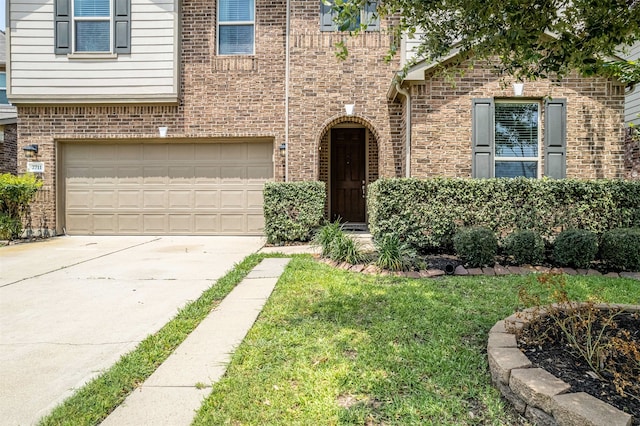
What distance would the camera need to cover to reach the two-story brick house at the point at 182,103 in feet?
29.0

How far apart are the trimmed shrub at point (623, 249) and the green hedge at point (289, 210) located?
4.95 meters

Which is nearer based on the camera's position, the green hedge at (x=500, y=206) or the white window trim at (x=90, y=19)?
the green hedge at (x=500, y=206)

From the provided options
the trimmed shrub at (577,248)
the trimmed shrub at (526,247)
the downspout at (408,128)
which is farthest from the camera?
the downspout at (408,128)

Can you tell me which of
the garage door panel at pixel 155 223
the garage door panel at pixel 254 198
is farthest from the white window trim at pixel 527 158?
the garage door panel at pixel 155 223

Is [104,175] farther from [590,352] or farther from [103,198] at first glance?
[590,352]

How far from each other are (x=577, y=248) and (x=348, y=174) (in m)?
6.22

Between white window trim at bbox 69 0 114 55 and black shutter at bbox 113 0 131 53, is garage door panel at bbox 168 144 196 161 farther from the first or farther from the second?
white window trim at bbox 69 0 114 55

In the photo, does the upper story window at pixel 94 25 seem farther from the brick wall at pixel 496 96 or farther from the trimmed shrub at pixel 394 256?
the trimmed shrub at pixel 394 256

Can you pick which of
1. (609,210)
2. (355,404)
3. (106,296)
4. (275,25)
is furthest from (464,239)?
(275,25)

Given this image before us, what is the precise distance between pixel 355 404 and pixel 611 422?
3.66 feet

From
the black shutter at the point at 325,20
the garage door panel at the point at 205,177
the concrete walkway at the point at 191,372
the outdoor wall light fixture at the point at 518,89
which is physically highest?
the black shutter at the point at 325,20

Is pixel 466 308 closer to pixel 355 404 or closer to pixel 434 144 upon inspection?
pixel 355 404

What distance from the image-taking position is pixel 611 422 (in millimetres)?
1603

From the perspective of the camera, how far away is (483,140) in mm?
7105
